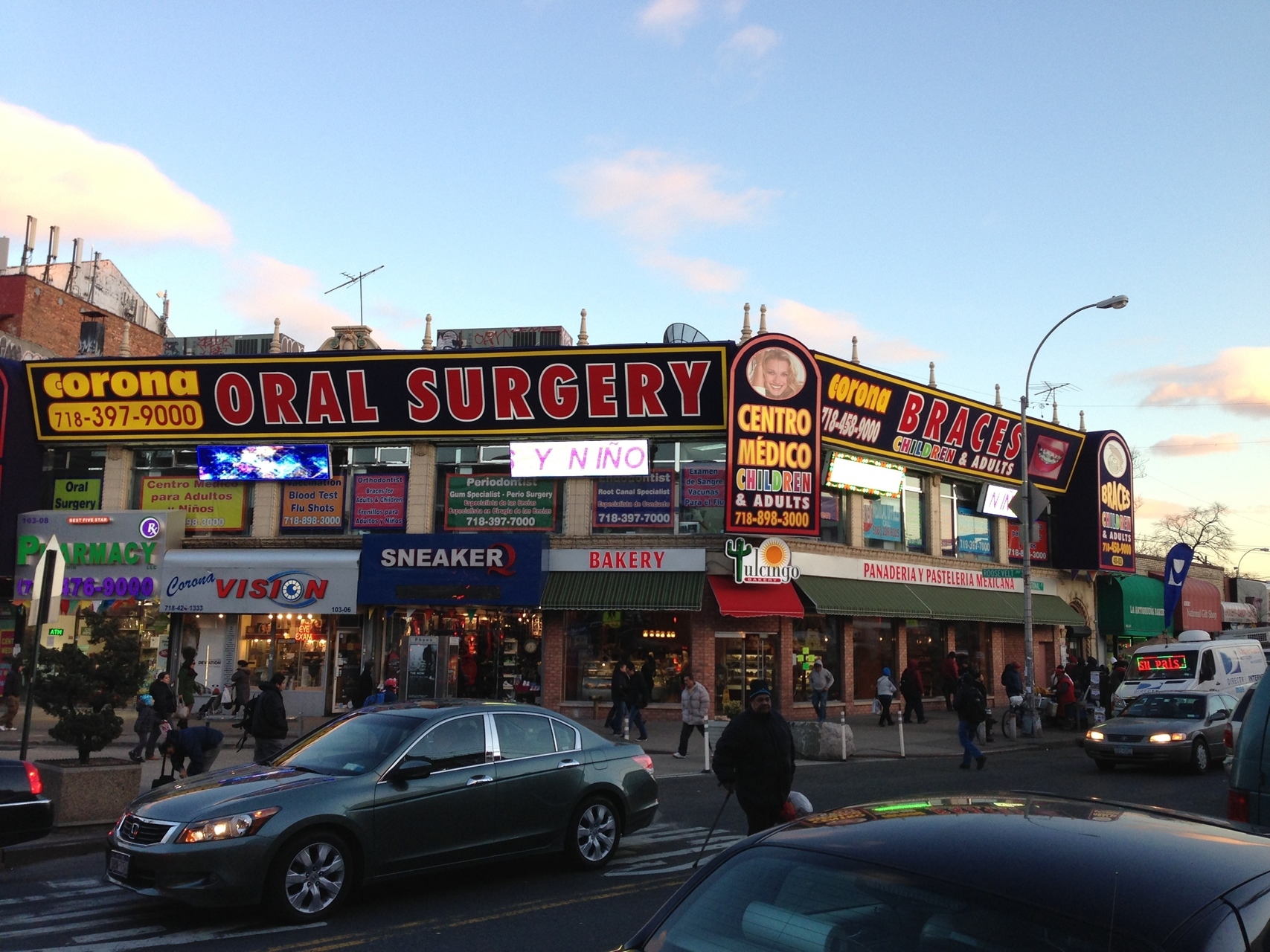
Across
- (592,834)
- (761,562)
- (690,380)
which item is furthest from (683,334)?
(592,834)

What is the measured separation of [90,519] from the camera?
2912cm

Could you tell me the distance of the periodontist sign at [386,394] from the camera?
2677cm

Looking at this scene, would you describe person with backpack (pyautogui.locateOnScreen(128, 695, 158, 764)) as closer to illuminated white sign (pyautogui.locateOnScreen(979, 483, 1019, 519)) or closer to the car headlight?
the car headlight

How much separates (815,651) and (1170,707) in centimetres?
1061

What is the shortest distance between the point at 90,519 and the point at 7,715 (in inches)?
313

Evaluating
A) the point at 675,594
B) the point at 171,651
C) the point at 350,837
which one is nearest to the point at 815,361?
the point at 675,594

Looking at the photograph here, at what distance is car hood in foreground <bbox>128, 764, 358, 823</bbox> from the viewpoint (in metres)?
7.67

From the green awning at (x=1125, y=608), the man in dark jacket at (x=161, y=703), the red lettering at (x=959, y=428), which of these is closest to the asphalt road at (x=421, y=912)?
the man in dark jacket at (x=161, y=703)

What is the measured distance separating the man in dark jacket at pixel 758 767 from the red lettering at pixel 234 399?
76.0 feet

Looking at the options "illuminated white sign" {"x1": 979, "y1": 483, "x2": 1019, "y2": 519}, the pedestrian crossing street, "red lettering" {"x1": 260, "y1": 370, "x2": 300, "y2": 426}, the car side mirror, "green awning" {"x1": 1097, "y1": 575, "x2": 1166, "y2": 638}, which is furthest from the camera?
"green awning" {"x1": 1097, "y1": 575, "x2": 1166, "y2": 638}

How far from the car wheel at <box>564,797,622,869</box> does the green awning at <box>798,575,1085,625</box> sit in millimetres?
17400

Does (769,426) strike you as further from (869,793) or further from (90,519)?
(90,519)

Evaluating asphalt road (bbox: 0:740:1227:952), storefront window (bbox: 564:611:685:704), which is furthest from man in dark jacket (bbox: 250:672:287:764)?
storefront window (bbox: 564:611:685:704)

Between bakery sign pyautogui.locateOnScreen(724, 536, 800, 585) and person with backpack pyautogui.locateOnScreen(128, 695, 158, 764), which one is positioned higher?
bakery sign pyautogui.locateOnScreen(724, 536, 800, 585)
